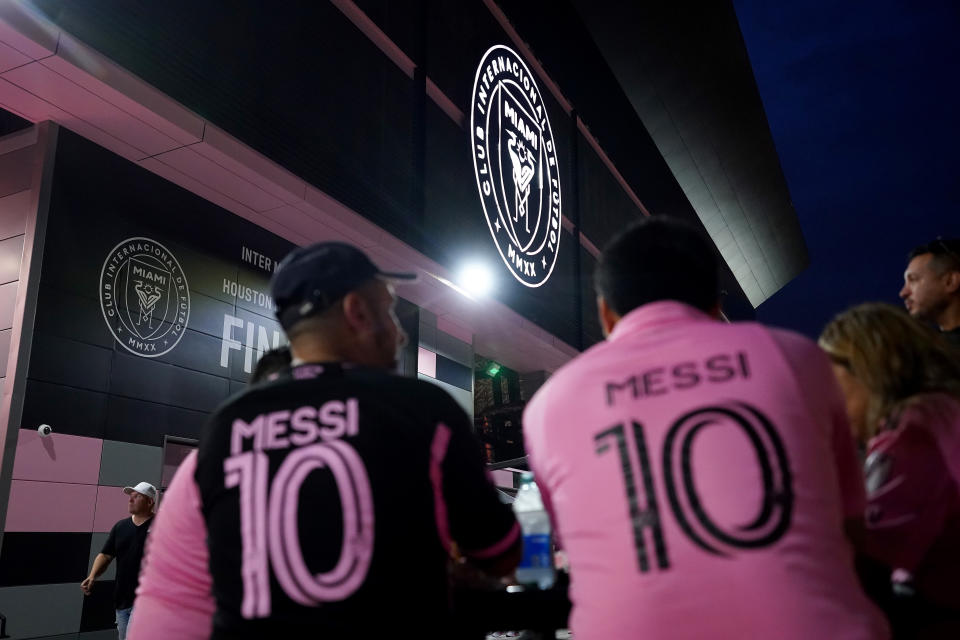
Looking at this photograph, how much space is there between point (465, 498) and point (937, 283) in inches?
101

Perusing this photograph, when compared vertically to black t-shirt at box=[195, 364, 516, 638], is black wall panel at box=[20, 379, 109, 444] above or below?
above

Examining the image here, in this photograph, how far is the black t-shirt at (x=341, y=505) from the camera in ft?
4.21

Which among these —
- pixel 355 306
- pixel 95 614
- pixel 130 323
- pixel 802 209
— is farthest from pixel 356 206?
pixel 802 209

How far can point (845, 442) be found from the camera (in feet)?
4.08

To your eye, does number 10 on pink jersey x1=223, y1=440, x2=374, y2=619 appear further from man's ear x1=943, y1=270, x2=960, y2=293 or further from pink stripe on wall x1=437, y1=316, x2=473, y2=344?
pink stripe on wall x1=437, y1=316, x2=473, y2=344

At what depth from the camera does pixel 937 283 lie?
3.07 metres

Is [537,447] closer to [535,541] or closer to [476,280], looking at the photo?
[535,541]

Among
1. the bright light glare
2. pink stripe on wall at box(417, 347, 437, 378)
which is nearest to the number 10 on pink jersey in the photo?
the bright light glare

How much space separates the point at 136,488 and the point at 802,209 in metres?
62.3

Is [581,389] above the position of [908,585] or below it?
above

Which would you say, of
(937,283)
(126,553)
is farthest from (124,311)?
(937,283)

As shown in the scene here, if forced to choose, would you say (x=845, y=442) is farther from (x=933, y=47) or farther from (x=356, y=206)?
(x=933, y=47)

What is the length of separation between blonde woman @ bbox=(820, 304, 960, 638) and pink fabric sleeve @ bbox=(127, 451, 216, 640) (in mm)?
1210

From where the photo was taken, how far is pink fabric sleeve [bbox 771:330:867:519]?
121cm
